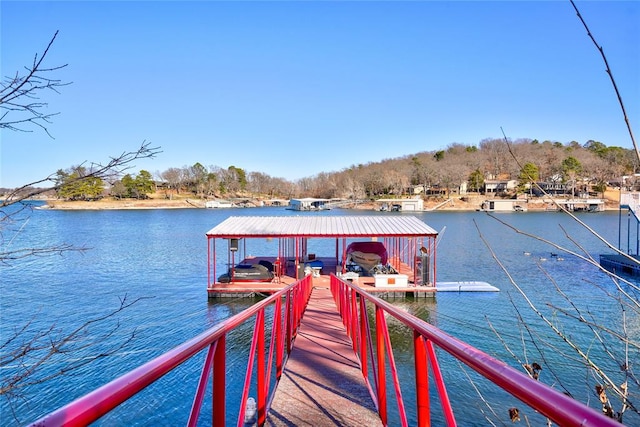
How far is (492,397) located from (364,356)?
4.55 meters

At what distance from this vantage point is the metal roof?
17.7m

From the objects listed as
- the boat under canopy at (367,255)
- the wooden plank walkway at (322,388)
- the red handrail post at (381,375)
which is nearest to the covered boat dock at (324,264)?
the boat under canopy at (367,255)

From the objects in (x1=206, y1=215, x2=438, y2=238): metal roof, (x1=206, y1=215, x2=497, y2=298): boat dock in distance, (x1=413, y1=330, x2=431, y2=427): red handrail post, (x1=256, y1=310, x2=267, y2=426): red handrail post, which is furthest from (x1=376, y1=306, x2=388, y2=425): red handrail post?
(x1=206, y1=215, x2=438, y2=238): metal roof

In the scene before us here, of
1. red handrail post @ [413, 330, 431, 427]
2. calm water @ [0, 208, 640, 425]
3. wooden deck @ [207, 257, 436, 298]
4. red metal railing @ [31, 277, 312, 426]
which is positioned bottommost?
calm water @ [0, 208, 640, 425]

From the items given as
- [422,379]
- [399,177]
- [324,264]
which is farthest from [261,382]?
[399,177]

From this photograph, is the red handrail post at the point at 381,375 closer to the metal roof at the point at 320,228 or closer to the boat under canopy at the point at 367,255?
the metal roof at the point at 320,228

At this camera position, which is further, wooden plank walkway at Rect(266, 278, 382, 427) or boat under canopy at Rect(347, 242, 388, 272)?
boat under canopy at Rect(347, 242, 388, 272)

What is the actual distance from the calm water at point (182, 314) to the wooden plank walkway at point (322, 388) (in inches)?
56.2

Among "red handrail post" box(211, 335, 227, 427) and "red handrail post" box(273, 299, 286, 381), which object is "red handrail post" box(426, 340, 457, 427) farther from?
"red handrail post" box(273, 299, 286, 381)

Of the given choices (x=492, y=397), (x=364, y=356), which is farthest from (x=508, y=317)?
(x=364, y=356)

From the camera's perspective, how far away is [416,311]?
15.5m

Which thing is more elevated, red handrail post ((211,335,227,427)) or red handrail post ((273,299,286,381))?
red handrail post ((211,335,227,427))

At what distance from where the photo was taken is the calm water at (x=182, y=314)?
836 centimetres

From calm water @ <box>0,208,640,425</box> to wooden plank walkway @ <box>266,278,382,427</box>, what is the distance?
1.43 metres
